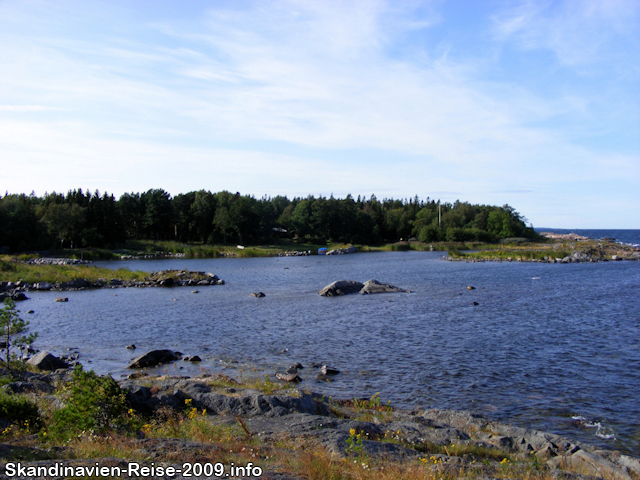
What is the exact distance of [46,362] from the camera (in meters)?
18.8

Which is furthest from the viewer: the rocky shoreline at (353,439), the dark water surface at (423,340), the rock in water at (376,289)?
the rock in water at (376,289)

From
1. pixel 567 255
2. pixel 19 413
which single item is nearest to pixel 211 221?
pixel 567 255

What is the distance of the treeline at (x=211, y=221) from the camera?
9781cm

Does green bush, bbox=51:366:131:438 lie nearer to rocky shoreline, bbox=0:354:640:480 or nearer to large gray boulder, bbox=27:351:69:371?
rocky shoreline, bbox=0:354:640:480

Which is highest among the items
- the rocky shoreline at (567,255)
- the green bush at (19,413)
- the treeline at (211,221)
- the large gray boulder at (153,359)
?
the treeline at (211,221)

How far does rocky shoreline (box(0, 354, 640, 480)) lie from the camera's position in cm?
866

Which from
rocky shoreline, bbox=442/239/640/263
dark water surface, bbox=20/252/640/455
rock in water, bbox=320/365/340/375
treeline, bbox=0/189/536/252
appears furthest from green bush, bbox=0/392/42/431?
treeline, bbox=0/189/536/252

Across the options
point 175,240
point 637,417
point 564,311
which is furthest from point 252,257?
point 637,417

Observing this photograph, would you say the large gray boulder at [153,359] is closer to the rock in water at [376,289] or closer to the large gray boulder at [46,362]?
the large gray boulder at [46,362]

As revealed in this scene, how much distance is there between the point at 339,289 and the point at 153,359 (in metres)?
26.1

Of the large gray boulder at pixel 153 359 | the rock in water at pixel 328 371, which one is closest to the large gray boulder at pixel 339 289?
the large gray boulder at pixel 153 359

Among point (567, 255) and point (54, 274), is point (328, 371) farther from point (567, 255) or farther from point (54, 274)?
point (567, 255)

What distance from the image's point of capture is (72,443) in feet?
30.1

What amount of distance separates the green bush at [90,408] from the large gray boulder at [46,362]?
30.4 ft
